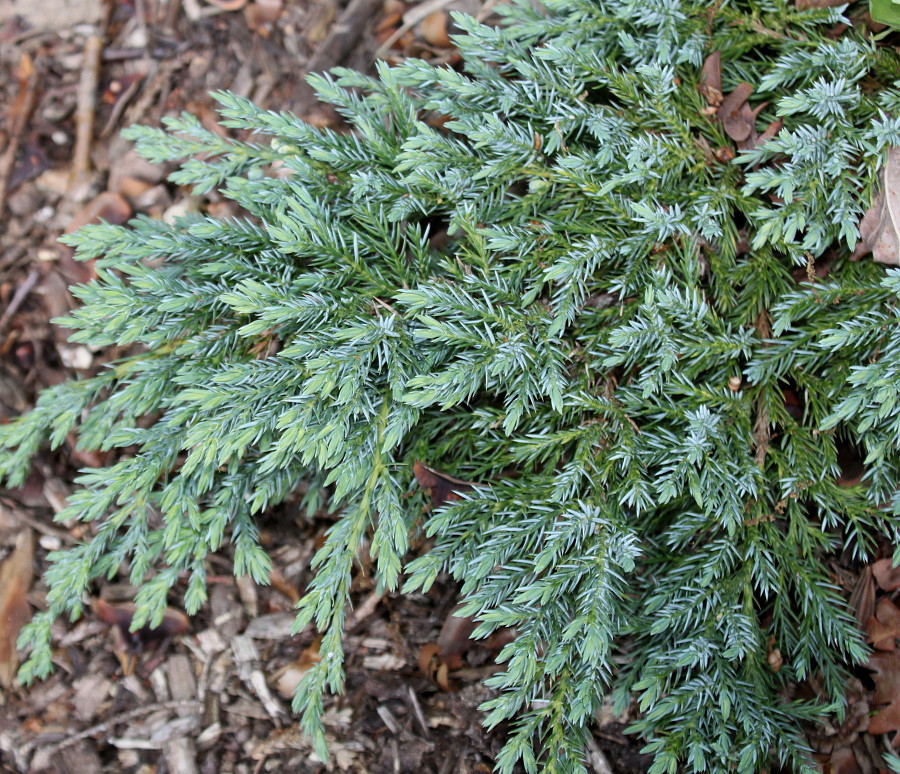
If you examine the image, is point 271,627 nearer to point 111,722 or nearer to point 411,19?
point 111,722

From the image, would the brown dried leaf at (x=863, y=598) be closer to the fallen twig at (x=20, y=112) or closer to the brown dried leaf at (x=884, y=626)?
the brown dried leaf at (x=884, y=626)

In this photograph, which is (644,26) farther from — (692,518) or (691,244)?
(692,518)

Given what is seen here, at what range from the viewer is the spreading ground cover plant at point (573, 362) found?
1.85 m

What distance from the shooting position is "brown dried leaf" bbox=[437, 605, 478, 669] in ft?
7.29

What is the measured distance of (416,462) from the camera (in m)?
2.04

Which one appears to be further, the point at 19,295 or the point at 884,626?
the point at 19,295

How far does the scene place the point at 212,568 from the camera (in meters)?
2.51

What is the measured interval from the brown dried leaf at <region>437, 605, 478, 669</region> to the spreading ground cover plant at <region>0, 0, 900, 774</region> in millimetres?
187

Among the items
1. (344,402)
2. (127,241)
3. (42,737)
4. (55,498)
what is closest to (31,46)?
(127,241)

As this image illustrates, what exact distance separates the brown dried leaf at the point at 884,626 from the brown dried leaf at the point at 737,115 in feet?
4.88

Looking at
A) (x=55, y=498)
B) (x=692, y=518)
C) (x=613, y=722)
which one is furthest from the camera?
(x=55, y=498)

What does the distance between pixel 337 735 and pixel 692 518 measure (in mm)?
1340

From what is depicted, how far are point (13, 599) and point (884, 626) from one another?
2952mm

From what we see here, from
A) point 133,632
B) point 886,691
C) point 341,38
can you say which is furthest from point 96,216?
point 886,691
